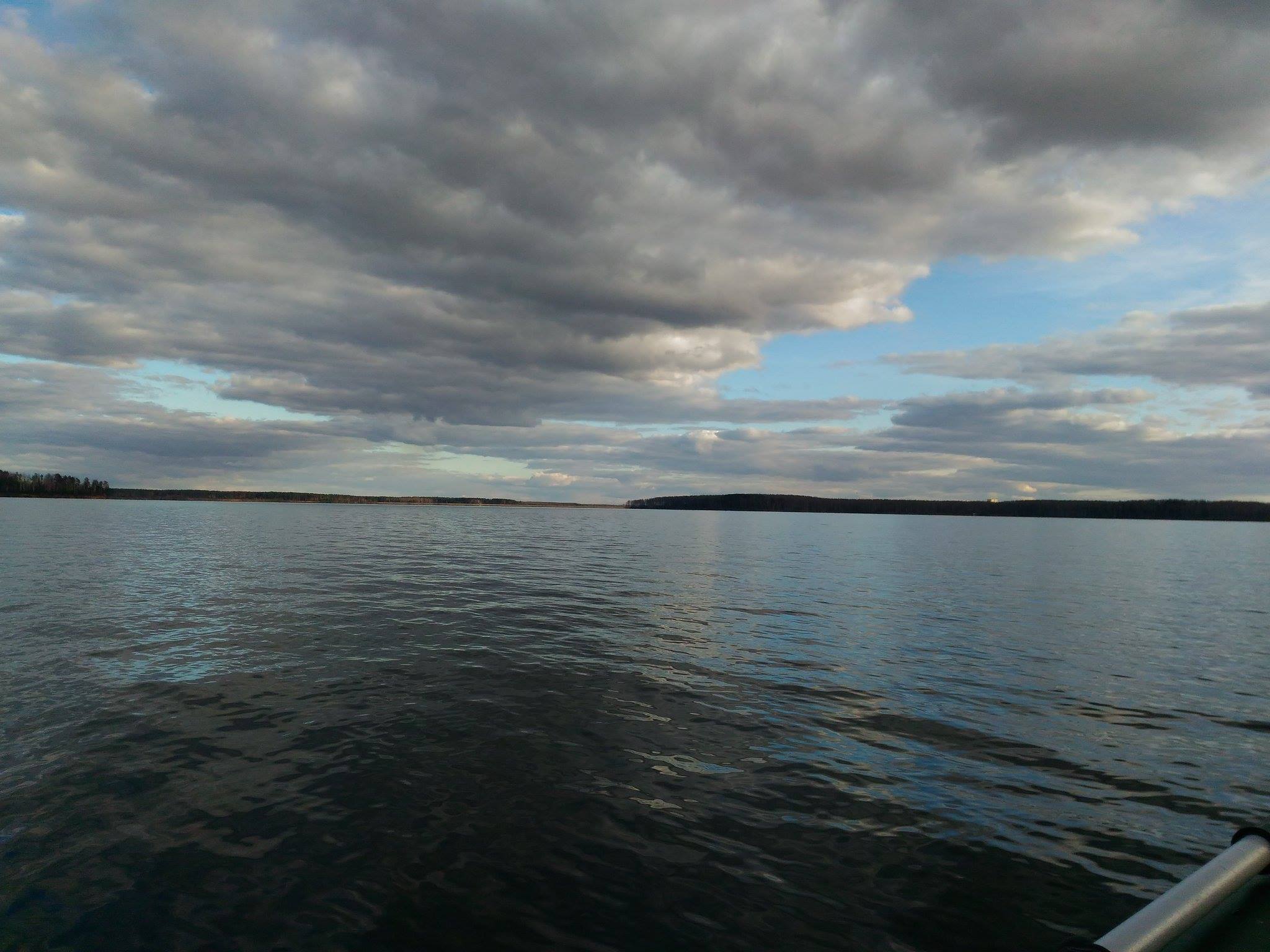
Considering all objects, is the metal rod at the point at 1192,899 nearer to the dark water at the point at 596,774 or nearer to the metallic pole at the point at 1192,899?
the metallic pole at the point at 1192,899

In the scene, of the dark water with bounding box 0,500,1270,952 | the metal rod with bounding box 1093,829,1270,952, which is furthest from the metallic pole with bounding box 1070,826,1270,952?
the dark water with bounding box 0,500,1270,952

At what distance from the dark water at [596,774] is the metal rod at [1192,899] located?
8.05 feet

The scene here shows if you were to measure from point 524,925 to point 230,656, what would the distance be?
19984mm

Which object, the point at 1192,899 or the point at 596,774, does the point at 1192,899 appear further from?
the point at 596,774

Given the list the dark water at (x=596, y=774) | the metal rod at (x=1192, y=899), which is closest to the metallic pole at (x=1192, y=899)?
the metal rod at (x=1192, y=899)

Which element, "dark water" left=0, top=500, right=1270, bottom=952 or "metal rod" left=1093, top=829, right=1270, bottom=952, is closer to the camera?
"metal rod" left=1093, top=829, right=1270, bottom=952

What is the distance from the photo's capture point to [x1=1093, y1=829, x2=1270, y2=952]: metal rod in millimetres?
6699

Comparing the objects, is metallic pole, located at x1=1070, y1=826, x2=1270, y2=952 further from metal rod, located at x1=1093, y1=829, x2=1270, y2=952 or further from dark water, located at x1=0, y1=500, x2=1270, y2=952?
dark water, located at x1=0, y1=500, x2=1270, y2=952

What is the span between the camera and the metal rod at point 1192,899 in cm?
670

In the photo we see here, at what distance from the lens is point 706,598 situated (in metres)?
42.8

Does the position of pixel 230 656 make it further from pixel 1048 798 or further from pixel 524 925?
pixel 1048 798

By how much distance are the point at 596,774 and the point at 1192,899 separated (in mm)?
10563

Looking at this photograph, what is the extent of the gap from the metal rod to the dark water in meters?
2.45

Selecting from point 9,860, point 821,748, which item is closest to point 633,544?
point 821,748
